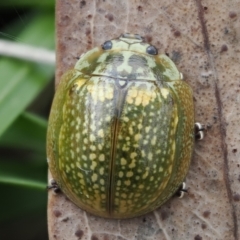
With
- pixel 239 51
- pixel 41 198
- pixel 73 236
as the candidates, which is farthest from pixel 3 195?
pixel 239 51

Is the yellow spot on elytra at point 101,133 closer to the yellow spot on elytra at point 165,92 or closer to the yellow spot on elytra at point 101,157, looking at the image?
the yellow spot on elytra at point 101,157

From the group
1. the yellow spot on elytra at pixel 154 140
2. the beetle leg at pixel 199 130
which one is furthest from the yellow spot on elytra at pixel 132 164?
the beetle leg at pixel 199 130

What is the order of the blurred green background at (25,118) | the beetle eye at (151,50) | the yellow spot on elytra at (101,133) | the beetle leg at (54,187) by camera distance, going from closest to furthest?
1. the yellow spot on elytra at (101,133)
2. the beetle eye at (151,50)
3. the beetle leg at (54,187)
4. the blurred green background at (25,118)

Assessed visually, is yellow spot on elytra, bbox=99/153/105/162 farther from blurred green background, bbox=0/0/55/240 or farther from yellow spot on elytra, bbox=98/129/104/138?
blurred green background, bbox=0/0/55/240

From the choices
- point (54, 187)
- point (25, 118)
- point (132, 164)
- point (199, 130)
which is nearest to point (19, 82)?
point (25, 118)

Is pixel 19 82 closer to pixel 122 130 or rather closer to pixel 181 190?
pixel 122 130
